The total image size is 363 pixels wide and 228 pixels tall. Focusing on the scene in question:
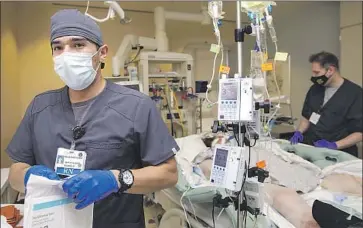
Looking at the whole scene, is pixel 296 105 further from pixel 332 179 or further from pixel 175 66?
pixel 175 66

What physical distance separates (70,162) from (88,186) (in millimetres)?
184

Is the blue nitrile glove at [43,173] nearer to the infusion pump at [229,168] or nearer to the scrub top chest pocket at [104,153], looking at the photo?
the scrub top chest pocket at [104,153]

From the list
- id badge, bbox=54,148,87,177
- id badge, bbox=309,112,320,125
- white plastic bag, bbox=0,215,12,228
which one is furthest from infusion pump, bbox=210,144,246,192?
white plastic bag, bbox=0,215,12,228

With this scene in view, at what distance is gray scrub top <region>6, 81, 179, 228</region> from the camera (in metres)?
0.98

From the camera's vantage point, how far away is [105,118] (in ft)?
3.27

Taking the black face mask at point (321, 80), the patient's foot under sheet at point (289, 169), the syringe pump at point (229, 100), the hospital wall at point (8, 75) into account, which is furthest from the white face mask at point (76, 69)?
the hospital wall at point (8, 75)

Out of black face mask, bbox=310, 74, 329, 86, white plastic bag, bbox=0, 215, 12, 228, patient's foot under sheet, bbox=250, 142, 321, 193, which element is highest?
black face mask, bbox=310, 74, 329, 86

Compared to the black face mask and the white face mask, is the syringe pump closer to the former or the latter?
the white face mask

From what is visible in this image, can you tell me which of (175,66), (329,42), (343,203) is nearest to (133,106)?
(175,66)

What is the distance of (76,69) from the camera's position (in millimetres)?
986

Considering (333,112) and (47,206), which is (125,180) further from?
(333,112)

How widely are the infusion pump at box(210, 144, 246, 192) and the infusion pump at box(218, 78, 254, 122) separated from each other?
0.11 metres

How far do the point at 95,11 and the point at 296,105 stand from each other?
127cm

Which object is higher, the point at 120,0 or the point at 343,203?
the point at 120,0
